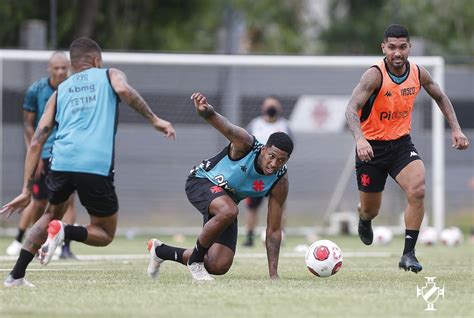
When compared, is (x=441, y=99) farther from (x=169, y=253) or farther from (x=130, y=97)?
(x=130, y=97)

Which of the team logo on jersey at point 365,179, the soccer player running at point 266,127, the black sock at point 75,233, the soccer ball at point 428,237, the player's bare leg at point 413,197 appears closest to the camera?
the black sock at point 75,233

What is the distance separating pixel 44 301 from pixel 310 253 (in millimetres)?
3085

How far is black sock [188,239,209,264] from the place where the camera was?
10.1 meters

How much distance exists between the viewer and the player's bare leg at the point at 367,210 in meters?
12.1

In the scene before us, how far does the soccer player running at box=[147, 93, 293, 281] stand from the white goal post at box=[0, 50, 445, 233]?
9808 millimetres

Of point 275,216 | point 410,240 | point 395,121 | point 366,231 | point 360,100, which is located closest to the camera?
point 275,216

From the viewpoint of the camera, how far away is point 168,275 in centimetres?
1115

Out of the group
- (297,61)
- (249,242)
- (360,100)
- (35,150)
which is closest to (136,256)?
(249,242)

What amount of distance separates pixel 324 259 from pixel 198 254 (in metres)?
1.22

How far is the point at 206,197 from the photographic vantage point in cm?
→ 1020

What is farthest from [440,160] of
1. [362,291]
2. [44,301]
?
[44,301]

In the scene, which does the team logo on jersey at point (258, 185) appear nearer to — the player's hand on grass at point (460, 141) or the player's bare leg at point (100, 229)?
the player's bare leg at point (100, 229)

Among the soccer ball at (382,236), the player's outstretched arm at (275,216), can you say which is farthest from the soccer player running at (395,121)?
the soccer ball at (382,236)

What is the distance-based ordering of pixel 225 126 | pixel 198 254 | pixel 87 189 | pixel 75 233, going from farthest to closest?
pixel 75 233 → pixel 198 254 → pixel 87 189 → pixel 225 126
